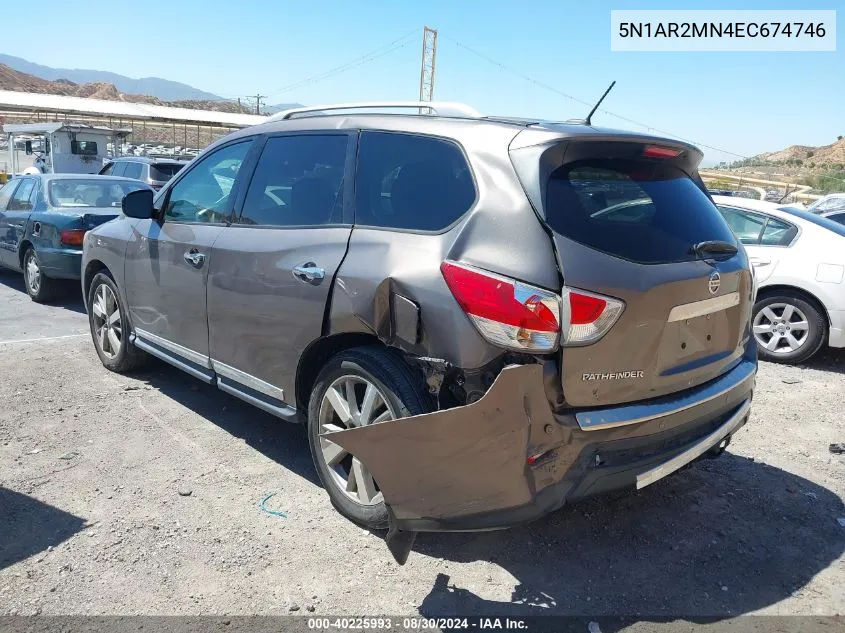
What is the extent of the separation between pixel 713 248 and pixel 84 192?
822 centimetres

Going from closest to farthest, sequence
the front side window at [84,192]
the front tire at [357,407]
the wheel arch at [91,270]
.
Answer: the front tire at [357,407] < the wheel arch at [91,270] < the front side window at [84,192]

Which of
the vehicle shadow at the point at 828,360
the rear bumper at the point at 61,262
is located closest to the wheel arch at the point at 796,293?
the vehicle shadow at the point at 828,360

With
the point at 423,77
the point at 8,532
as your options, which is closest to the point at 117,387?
the point at 8,532

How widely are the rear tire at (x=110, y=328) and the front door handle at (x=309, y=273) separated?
238 centimetres

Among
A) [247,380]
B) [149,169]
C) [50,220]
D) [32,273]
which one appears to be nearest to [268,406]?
[247,380]

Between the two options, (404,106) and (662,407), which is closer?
(662,407)

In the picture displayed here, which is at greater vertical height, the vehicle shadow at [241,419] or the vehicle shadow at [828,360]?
the vehicle shadow at [828,360]

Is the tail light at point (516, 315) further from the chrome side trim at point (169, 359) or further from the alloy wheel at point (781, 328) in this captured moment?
the alloy wheel at point (781, 328)

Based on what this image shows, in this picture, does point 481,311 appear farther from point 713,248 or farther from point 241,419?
point 241,419

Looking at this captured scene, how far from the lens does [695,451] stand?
298 cm

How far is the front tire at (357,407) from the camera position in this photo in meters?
2.90

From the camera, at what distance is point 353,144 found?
3.52m

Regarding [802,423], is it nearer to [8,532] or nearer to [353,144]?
[353,144]

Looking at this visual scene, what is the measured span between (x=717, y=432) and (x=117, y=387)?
167 inches
